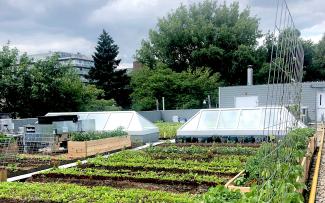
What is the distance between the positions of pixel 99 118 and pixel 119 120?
100 cm

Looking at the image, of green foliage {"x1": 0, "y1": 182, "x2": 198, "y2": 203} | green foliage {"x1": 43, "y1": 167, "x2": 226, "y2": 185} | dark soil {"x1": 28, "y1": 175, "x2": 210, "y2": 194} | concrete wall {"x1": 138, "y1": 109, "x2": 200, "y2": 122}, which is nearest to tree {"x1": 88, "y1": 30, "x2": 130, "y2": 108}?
concrete wall {"x1": 138, "y1": 109, "x2": 200, "y2": 122}

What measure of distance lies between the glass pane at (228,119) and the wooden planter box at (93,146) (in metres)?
3.61

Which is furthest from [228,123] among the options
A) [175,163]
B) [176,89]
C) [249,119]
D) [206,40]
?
[206,40]

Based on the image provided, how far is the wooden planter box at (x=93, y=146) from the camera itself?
10828 millimetres

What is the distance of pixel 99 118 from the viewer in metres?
14.9

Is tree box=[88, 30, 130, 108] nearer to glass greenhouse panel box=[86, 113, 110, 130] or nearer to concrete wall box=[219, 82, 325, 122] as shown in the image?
concrete wall box=[219, 82, 325, 122]

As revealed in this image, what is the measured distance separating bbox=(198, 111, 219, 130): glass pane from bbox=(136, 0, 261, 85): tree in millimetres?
19587

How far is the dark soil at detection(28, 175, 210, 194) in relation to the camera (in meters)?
6.44

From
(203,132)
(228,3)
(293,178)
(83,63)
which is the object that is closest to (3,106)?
(203,132)

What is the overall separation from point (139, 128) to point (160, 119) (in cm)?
1159

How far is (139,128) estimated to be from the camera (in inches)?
541

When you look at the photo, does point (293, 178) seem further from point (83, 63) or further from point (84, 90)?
point (83, 63)

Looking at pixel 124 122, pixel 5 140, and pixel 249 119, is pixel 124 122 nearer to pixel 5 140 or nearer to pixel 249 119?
pixel 5 140

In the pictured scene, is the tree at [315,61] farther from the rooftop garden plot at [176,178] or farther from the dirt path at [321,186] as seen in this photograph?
the dirt path at [321,186]
